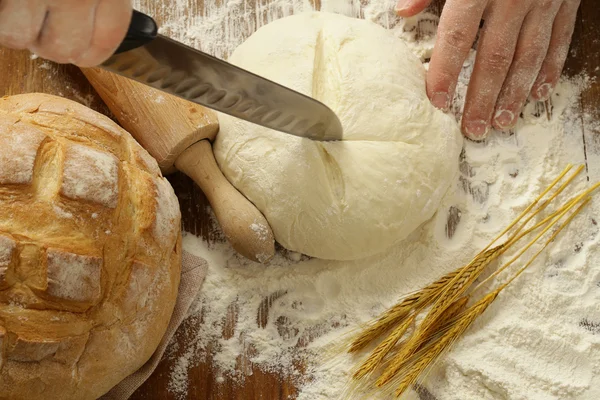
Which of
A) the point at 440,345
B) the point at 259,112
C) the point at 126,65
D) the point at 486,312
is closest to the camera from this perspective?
the point at 126,65

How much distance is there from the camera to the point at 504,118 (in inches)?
74.8

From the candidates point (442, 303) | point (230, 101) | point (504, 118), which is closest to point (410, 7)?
point (504, 118)

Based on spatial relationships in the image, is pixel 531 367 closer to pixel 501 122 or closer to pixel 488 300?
pixel 488 300

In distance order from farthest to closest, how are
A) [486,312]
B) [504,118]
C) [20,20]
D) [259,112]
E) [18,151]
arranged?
[504,118] → [486,312] → [259,112] → [18,151] → [20,20]

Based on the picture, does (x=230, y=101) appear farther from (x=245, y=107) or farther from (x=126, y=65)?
(x=126, y=65)

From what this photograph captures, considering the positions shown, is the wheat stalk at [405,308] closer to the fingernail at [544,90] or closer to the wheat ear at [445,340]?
the wheat ear at [445,340]

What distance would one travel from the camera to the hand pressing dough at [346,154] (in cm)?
169

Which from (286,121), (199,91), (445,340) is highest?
(199,91)

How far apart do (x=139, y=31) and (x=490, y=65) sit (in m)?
1.15

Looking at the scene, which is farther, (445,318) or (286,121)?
(445,318)

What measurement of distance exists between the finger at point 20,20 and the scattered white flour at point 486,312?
956 mm

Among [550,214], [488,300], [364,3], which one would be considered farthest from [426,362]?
[364,3]

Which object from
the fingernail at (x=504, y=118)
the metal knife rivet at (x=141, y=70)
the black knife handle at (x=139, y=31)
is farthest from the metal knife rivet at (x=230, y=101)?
the fingernail at (x=504, y=118)

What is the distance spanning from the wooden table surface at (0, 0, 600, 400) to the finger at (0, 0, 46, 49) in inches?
35.2
